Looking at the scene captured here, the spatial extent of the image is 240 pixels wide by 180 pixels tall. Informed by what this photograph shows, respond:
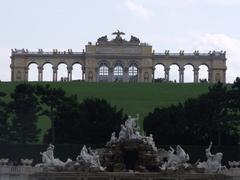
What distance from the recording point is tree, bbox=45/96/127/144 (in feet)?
241

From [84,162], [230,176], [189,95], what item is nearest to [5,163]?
[84,162]

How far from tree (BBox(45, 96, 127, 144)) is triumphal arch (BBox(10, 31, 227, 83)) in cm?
6358

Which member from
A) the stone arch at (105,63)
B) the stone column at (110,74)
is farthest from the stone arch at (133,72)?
the stone arch at (105,63)

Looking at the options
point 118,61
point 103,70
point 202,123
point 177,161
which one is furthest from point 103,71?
point 177,161

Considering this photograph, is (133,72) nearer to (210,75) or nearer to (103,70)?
(103,70)

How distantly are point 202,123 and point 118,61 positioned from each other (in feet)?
229

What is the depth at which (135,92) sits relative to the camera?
112 meters

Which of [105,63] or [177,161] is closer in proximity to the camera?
[177,161]

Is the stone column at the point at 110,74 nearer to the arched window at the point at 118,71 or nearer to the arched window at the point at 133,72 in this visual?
the arched window at the point at 118,71

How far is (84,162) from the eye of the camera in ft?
183

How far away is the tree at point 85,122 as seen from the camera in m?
73.4

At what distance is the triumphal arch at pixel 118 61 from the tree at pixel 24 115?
63931 millimetres

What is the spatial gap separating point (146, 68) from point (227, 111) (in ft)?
225

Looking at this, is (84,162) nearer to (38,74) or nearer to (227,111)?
(227,111)
